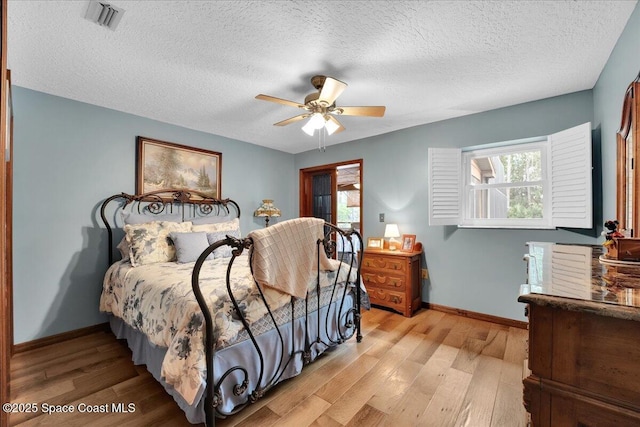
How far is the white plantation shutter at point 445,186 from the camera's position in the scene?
318 centimetres

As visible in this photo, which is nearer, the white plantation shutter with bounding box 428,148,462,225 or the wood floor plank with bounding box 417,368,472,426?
the wood floor plank with bounding box 417,368,472,426

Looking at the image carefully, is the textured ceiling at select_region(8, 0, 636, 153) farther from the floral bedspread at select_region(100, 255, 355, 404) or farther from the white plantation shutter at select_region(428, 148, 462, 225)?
the floral bedspread at select_region(100, 255, 355, 404)

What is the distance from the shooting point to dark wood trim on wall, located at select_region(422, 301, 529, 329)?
2.85m

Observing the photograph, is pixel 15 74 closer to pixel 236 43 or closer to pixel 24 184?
pixel 24 184

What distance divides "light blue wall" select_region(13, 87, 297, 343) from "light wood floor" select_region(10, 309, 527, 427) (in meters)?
0.39

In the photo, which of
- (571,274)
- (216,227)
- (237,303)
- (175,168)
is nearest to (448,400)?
(571,274)

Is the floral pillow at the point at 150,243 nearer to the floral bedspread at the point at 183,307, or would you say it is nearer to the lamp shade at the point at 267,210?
the floral bedspread at the point at 183,307

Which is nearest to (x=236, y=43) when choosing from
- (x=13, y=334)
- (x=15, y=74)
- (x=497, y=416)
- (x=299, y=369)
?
(x=15, y=74)

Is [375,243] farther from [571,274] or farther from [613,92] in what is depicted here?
[571,274]

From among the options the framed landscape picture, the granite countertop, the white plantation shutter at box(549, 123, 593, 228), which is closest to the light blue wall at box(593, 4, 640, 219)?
the white plantation shutter at box(549, 123, 593, 228)

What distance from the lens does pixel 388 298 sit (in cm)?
334

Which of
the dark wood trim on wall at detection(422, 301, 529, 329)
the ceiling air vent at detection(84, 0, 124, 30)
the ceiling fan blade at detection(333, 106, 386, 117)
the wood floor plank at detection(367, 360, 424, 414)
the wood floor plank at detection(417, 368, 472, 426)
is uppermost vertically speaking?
the ceiling air vent at detection(84, 0, 124, 30)

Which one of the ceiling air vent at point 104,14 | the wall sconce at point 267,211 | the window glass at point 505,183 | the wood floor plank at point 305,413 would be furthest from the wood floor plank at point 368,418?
the wall sconce at point 267,211

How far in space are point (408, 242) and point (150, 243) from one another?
3.01m
